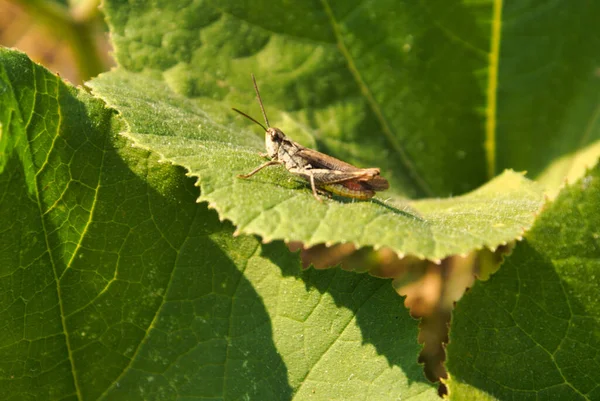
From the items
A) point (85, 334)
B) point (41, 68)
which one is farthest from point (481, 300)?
point (41, 68)

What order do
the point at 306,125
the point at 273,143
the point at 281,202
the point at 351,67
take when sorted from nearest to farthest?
the point at 281,202 → the point at 273,143 → the point at 306,125 → the point at 351,67

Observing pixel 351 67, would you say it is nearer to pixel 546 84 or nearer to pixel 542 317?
pixel 546 84

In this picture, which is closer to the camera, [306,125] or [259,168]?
[259,168]

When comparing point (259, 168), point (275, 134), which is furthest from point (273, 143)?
point (259, 168)

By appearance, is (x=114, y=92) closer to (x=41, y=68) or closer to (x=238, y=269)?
(x=41, y=68)

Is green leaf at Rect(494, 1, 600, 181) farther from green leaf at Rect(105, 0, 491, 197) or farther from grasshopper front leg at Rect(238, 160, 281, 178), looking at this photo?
grasshopper front leg at Rect(238, 160, 281, 178)

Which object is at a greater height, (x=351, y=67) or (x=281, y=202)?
(x=351, y=67)

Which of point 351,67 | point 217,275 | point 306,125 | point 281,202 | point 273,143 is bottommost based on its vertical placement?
point 217,275

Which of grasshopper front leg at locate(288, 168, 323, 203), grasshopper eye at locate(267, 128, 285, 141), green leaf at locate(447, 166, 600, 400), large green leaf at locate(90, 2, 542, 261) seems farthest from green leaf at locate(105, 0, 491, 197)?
green leaf at locate(447, 166, 600, 400)
